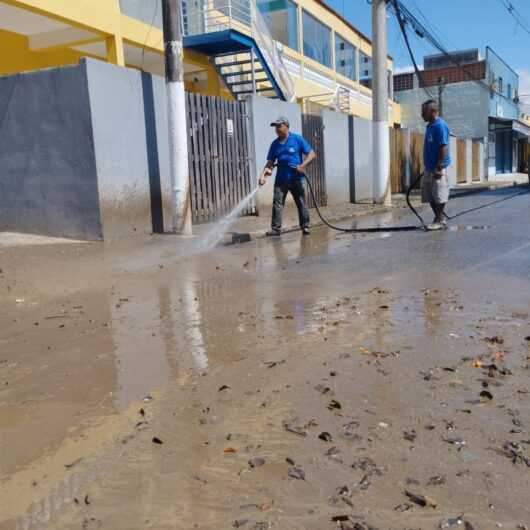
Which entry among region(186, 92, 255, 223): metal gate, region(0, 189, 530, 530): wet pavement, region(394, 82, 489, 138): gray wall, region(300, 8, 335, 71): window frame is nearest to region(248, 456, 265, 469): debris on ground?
region(0, 189, 530, 530): wet pavement

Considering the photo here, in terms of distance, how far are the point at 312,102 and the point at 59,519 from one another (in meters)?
20.5

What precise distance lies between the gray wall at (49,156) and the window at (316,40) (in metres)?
16.2

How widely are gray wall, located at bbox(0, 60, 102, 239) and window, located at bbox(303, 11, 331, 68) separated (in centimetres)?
1616

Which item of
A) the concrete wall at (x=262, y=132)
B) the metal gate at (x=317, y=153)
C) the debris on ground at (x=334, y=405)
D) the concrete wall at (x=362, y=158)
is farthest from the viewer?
the concrete wall at (x=362, y=158)

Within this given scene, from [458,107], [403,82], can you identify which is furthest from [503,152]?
[403,82]

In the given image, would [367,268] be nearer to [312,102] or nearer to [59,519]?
[59,519]

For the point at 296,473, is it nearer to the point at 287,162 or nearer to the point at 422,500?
the point at 422,500

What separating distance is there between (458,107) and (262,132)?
94.8 feet

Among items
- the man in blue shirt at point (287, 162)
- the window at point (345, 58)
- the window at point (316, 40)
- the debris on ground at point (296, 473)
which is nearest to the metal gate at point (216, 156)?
the man in blue shirt at point (287, 162)

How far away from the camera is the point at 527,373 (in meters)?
2.89

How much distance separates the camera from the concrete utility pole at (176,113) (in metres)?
8.26

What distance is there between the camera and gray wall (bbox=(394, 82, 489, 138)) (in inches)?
1415

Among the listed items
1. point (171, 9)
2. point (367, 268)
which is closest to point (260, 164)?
point (171, 9)

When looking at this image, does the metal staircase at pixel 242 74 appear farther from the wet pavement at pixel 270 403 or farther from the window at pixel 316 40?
the wet pavement at pixel 270 403
